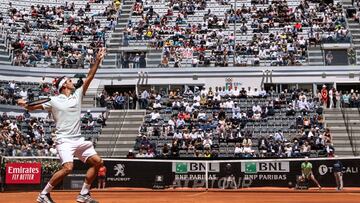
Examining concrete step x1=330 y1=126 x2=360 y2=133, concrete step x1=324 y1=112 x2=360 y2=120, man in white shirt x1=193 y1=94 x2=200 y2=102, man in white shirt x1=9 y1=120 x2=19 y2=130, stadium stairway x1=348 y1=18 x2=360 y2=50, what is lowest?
concrete step x1=330 y1=126 x2=360 y2=133

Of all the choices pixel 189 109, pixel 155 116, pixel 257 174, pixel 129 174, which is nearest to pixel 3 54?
pixel 155 116

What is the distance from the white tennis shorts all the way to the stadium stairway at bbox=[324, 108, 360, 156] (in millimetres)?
24021

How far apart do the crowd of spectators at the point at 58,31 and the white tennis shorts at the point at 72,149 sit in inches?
1256

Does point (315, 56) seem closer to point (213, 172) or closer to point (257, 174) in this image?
point (257, 174)

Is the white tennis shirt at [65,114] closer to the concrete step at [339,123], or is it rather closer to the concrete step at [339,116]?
the concrete step at [339,123]

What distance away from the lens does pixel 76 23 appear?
158 ft

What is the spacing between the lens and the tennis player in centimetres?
1134

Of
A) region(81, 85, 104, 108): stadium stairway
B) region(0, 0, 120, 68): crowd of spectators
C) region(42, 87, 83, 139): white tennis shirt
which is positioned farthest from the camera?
region(0, 0, 120, 68): crowd of spectators

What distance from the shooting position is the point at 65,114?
456 inches

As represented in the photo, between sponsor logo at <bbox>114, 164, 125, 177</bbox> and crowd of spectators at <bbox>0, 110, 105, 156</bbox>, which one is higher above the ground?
crowd of spectators at <bbox>0, 110, 105, 156</bbox>

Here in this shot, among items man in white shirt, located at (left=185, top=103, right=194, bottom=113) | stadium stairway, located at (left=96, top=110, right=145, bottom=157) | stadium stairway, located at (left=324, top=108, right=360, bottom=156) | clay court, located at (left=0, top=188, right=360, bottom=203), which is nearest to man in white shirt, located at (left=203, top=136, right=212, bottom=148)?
man in white shirt, located at (left=185, top=103, right=194, bottom=113)

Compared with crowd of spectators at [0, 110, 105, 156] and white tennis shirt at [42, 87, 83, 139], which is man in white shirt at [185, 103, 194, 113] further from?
white tennis shirt at [42, 87, 83, 139]

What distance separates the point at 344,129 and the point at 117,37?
18585 mm

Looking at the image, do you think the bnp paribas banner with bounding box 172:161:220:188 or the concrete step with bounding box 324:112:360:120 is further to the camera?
the concrete step with bounding box 324:112:360:120
